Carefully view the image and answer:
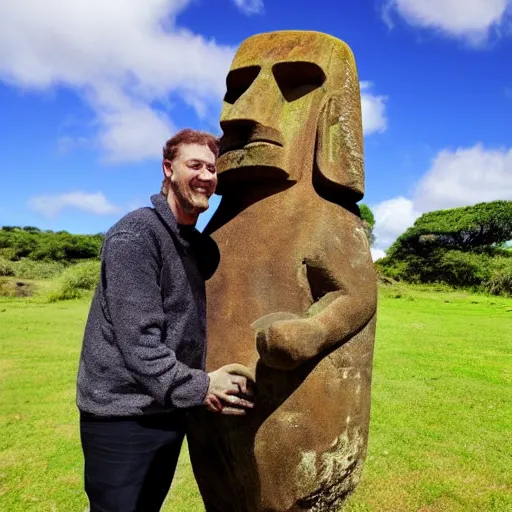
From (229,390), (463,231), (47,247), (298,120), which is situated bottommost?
(229,390)

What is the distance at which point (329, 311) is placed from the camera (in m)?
2.09

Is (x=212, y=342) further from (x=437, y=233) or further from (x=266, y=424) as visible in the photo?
(x=437, y=233)

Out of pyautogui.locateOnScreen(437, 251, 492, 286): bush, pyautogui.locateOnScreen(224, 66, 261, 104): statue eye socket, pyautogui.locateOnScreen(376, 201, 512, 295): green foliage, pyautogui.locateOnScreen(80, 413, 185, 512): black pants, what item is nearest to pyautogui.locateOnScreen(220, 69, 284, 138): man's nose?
pyautogui.locateOnScreen(224, 66, 261, 104): statue eye socket

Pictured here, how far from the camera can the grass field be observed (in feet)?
13.1

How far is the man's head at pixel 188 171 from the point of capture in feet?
6.39

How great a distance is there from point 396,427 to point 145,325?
441cm

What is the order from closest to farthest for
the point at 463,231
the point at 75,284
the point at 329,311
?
the point at 329,311 → the point at 75,284 → the point at 463,231

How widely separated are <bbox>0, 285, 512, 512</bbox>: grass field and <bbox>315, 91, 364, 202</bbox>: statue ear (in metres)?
2.50

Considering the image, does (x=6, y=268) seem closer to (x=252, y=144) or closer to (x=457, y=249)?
(x=457, y=249)

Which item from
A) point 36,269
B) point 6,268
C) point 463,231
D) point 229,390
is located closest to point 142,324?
point 229,390

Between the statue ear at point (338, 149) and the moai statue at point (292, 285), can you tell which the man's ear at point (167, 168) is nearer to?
the moai statue at point (292, 285)

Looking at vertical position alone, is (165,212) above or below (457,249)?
below

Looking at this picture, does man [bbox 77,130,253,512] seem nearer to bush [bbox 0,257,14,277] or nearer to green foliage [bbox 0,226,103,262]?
bush [bbox 0,257,14,277]

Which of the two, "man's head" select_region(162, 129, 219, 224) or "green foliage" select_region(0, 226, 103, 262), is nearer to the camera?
"man's head" select_region(162, 129, 219, 224)
